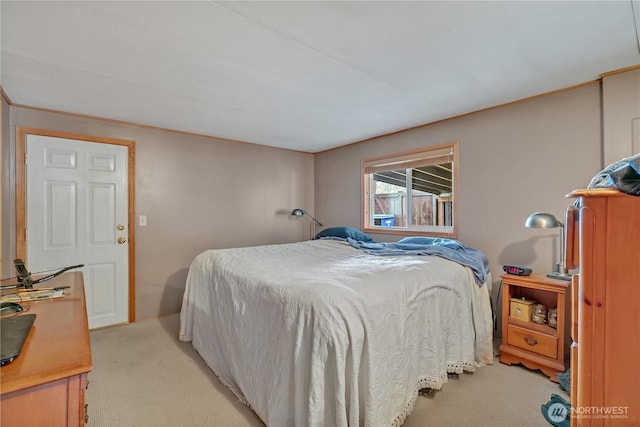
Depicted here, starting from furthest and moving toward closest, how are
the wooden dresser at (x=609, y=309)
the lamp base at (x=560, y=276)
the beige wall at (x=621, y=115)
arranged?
the lamp base at (x=560, y=276) → the beige wall at (x=621, y=115) → the wooden dresser at (x=609, y=309)

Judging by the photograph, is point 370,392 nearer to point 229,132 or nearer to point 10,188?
point 229,132

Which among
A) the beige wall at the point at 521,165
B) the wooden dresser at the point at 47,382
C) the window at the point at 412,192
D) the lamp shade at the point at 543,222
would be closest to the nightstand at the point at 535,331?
the beige wall at the point at 521,165

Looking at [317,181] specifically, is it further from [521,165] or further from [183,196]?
[521,165]

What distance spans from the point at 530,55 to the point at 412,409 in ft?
Result: 7.47

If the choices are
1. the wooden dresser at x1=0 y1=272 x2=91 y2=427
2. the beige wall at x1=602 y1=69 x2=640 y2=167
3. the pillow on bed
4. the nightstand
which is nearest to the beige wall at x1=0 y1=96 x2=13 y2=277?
the wooden dresser at x1=0 y1=272 x2=91 y2=427

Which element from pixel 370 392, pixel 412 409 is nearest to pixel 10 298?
pixel 370 392

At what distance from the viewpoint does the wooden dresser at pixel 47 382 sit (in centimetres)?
69

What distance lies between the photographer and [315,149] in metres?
4.42

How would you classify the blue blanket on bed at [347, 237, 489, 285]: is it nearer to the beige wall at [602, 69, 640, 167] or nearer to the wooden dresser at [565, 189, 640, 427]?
the beige wall at [602, 69, 640, 167]

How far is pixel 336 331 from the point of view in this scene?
1.33 metres

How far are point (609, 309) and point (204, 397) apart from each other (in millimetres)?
2146

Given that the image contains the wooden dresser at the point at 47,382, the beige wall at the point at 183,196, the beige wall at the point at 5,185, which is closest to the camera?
the wooden dresser at the point at 47,382

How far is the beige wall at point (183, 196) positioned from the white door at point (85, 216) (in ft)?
0.45

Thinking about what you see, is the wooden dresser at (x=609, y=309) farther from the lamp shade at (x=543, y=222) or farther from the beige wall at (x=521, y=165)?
the beige wall at (x=521, y=165)
